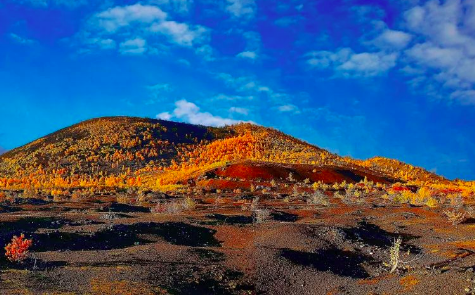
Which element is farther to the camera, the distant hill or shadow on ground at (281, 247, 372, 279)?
the distant hill

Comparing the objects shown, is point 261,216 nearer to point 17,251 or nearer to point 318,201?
point 318,201

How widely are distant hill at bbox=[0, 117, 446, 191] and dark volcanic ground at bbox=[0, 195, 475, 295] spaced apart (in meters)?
43.8

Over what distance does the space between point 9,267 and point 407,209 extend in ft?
138

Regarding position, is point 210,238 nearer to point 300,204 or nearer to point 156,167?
point 300,204

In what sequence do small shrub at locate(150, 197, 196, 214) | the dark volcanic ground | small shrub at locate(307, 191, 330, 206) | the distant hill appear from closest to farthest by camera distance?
the dark volcanic ground < small shrub at locate(150, 197, 196, 214) < small shrub at locate(307, 191, 330, 206) < the distant hill

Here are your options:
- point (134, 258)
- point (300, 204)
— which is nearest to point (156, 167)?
point (300, 204)

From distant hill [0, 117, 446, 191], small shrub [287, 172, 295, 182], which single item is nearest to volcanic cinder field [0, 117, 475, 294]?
small shrub [287, 172, 295, 182]

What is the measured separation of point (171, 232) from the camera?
3091cm

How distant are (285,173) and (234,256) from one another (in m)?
54.8

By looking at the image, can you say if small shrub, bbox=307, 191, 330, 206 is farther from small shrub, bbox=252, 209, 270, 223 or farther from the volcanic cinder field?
small shrub, bbox=252, 209, 270, 223

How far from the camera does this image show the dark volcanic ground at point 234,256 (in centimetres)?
1850

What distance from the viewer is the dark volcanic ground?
728 inches

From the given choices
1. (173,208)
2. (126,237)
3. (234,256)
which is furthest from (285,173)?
(234,256)

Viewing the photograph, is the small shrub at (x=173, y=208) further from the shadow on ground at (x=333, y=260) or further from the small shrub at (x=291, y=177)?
the small shrub at (x=291, y=177)
